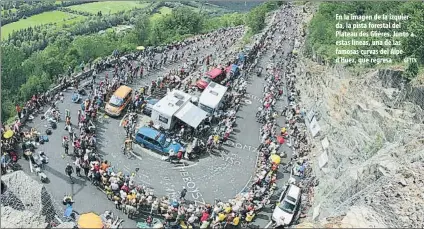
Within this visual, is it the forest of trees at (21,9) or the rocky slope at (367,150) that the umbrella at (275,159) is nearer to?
the rocky slope at (367,150)

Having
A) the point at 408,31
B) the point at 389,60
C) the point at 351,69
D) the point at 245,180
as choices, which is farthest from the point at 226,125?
the point at 408,31

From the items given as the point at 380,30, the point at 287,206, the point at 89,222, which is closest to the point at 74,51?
the point at 380,30

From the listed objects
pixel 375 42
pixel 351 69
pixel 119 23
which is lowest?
pixel 119 23

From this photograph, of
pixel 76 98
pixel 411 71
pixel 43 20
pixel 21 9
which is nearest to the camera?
pixel 411 71

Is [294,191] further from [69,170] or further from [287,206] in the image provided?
[69,170]

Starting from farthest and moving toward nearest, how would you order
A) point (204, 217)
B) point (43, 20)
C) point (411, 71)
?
point (43, 20)
point (411, 71)
point (204, 217)

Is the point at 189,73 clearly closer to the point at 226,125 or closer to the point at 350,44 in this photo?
the point at 226,125

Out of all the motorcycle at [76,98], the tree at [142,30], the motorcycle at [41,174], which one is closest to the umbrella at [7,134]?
the motorcycle at [41,174]
